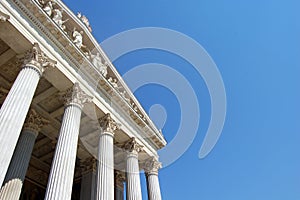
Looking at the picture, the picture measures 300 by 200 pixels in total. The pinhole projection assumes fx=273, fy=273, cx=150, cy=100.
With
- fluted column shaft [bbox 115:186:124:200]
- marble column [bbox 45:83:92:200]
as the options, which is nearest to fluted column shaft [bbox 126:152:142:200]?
fluted column shaft [bbox 115:186:124:200]

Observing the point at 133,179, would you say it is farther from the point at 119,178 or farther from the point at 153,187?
the point at 119,178

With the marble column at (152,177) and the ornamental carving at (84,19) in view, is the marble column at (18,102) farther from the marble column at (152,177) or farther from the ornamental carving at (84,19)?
the marble column at (152,177)

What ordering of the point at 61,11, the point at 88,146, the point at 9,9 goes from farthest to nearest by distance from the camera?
1. the point at 88,146
2. the point at 61,11
3. the point at 9,9

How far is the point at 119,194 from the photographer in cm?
2575

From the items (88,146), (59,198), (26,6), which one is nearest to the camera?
(59,198)

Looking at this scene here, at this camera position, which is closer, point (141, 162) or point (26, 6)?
point (26, 6)

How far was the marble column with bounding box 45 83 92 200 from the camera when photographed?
42.9 ft

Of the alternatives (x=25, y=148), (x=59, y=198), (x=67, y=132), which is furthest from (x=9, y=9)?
(x=59, y=198)

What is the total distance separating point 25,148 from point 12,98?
588cm

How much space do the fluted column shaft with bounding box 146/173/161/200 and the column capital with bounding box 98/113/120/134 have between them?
21.4 ft

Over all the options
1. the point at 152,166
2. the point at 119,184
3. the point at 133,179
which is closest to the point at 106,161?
the point at 133,179

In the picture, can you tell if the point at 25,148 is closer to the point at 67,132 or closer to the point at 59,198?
the point at 67,132

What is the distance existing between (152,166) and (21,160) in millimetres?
11993

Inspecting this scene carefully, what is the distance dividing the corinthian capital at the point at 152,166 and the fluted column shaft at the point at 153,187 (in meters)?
0.32
